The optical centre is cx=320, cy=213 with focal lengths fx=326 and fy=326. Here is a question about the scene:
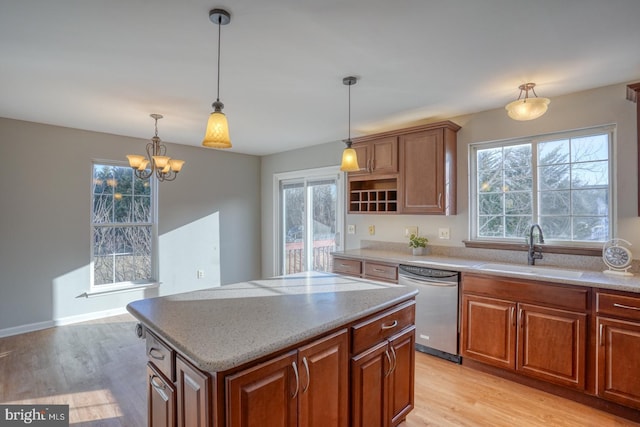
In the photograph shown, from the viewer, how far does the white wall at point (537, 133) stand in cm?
256

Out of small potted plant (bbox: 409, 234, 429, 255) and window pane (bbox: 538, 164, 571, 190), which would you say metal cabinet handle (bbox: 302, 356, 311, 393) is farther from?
window pane (bbox: 538, 164, 571, 190)

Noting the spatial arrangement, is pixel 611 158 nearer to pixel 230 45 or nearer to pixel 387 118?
pixel 387 118

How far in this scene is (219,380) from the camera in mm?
1139

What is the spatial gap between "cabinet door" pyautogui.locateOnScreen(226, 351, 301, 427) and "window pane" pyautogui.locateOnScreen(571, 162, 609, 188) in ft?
9.67

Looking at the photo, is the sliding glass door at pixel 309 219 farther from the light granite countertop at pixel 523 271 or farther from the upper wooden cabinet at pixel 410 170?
the light granite countertop at pixel 523 271

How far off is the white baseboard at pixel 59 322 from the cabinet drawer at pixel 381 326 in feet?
12.8

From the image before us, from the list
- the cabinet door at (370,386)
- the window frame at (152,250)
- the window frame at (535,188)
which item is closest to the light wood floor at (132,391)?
the cabinet door at (370,386)

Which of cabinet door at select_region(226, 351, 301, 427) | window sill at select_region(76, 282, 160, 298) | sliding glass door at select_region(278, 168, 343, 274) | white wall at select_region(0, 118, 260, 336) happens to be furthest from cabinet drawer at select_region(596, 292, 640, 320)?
window sill at select_region(76, 282, 160, 298)

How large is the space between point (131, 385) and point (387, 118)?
11.4 feet

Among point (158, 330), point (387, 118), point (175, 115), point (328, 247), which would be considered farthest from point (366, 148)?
point (158, 330)

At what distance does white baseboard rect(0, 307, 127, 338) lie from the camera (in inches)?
140

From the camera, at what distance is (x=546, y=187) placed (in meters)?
3.02

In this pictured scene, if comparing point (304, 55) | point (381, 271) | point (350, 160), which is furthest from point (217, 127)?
point (381, 271)

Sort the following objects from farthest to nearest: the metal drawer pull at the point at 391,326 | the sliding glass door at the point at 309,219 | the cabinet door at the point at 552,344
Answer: the sliding glass door at the point at 309,219 → the cabinet door at the point at 552,344 → the metal drawer pull at the point at 391,326
